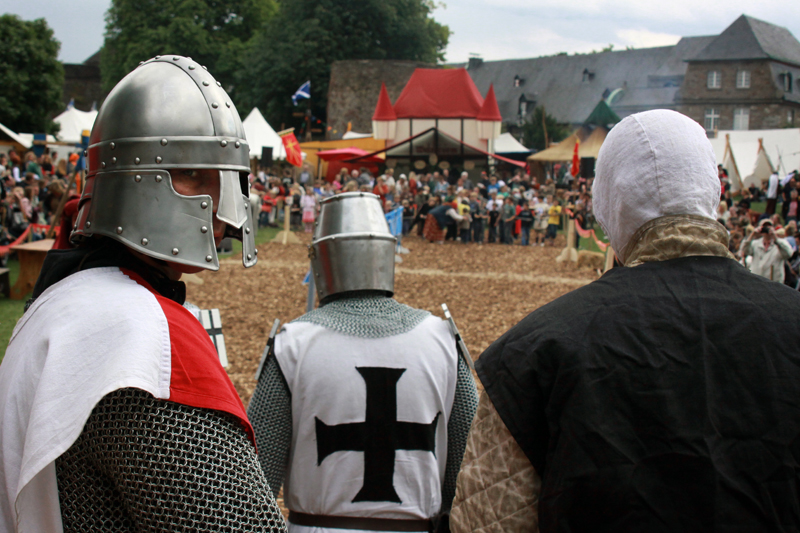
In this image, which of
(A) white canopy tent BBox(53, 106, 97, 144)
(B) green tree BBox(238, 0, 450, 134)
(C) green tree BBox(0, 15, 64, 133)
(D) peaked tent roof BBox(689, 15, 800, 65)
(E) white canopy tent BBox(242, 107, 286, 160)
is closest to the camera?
(A) white canopy tent BBox(53, 106, 97, 144)

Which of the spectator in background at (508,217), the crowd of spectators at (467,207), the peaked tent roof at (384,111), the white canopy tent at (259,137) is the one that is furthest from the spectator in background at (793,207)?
the white canopy tent at (259,137)

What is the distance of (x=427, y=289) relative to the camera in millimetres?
11844

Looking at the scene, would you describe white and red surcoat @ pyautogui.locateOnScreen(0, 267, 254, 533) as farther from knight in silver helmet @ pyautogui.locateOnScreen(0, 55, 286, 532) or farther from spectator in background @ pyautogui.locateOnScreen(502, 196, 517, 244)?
spectator in background @ pyautogui.locateOnScreen(502, 196, 517, 244)

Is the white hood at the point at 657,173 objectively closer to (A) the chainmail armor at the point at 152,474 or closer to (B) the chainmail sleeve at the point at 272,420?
(A) the chainmail armor at the point at 152,474

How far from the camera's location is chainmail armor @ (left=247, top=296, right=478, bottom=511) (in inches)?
89.7

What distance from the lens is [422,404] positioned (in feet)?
7.58

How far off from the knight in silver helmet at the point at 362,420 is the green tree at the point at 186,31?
40.3 m

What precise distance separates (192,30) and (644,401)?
44.5m

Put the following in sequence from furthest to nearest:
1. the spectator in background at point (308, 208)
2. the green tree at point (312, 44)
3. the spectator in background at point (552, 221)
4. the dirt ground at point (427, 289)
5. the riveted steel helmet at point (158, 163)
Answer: the green tree at point (312, 44)
the spectator in background at point (308, 208)
the spectator in background at point (552, 221)
the dirt ground at point (427, 289)
the riveted steel helmet at point (158, 163)

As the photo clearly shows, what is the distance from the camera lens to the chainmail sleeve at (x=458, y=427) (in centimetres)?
241

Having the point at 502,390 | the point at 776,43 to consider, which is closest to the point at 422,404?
the point at 502,390

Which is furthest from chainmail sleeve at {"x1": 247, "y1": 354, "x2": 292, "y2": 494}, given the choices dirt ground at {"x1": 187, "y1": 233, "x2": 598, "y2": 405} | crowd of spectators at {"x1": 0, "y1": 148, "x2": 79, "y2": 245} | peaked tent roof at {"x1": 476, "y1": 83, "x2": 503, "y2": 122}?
peaked tent roof at {"x1": 476, "y1": 83, "x2": 503, "y2": 122}

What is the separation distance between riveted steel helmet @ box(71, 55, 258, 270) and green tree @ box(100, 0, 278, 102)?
40.7 meters

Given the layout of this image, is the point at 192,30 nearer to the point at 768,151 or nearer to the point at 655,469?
the point at 768,151
